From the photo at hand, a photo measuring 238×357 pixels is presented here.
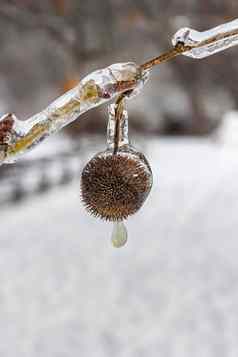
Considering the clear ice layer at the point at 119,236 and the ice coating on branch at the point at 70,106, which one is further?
the clear ice layer at the point at 119,236

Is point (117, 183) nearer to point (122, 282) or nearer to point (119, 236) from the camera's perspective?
Result: point (119, 236)

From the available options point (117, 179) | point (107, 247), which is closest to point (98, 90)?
point (117, 179)

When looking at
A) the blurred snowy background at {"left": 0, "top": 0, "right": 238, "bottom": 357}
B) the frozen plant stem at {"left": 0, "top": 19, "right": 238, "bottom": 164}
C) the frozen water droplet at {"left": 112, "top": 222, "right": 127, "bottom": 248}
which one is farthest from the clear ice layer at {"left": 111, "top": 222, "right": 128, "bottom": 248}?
the blurred snowy background at {"left": 0, "top": 0, "right": 238, "bottom": 357}

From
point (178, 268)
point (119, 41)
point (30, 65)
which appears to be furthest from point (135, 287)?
point (30, 65)

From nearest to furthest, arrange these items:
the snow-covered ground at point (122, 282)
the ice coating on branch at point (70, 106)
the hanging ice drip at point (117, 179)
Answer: the ice coating on branch at point (70, 106), the hanging ice drip at point (117, 179), the snow-covered ground at point (122, 282)

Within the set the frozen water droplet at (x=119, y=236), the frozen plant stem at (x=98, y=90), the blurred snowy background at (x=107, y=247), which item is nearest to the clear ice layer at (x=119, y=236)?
the frozen water droplet at (x=119, y=236)

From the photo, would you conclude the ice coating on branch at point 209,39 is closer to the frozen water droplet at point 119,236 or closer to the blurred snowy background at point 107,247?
the frozen water droplet at point 119,236
